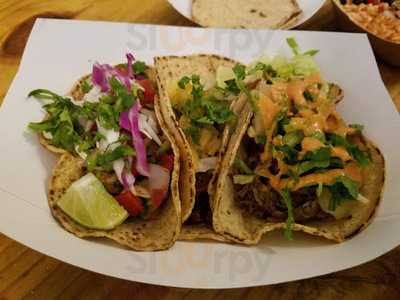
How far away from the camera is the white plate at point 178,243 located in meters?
1.40

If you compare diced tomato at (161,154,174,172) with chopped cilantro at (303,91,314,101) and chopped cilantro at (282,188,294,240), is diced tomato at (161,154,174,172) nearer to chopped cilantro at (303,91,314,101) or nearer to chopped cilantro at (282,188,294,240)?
chopped cilantro at (282,188,294,240)

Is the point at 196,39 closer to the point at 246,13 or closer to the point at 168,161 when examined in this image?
the point at 246,13

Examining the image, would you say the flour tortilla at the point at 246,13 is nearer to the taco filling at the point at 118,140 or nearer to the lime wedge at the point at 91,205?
the taco filling at the point at 118,140

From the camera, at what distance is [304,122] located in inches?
66.1

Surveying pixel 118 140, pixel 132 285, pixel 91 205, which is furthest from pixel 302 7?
pixel 132 285

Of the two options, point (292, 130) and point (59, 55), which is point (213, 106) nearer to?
point (292, 130)

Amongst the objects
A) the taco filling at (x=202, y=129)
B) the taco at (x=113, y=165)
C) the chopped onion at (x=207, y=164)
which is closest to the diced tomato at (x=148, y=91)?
the taco at (x=113, y=165)

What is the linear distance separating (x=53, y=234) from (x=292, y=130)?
93 centimetres

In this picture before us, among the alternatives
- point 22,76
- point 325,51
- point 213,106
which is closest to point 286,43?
point 325,51

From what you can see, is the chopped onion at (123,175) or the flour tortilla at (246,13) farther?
the flour tortilla at (246,13)

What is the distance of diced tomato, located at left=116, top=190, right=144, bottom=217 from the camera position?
A: 1663 mm

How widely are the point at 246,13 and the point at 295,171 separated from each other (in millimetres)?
1386

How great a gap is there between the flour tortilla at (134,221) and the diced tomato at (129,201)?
0.05 m

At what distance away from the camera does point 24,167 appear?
1690 mm
